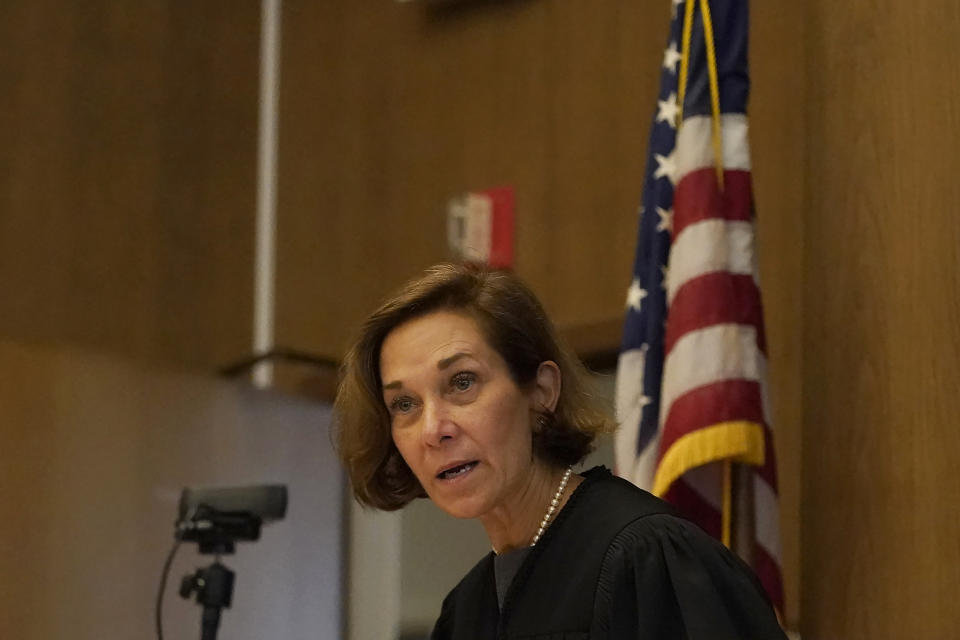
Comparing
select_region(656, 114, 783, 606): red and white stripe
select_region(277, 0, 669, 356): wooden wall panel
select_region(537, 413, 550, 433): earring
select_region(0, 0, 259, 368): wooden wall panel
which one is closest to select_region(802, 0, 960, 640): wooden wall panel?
select_region(656, 114, 783, 606): red and white stripe

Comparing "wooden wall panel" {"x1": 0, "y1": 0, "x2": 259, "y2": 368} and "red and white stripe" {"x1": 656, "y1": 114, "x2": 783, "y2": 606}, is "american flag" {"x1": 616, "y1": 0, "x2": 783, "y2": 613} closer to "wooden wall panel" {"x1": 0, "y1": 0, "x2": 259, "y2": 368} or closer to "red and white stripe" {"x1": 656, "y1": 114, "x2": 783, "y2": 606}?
"red and white stripe" {"x1": 656, "y1": 114, "x2": 783, "y2": 606}


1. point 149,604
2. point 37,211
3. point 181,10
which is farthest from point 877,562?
point 181,10

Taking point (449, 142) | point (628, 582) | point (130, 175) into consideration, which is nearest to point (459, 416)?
point (628, 582)

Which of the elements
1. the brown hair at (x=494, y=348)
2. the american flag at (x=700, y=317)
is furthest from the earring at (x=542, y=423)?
the american flag at (x=700, y=317)

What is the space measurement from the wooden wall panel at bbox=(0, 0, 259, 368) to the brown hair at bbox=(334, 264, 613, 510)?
2316mm

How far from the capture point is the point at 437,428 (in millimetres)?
2119

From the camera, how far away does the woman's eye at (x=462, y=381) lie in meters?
2.16

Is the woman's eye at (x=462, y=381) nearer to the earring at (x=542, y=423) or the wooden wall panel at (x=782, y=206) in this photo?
the earring at (x=542, y=423)

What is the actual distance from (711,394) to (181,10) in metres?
2.94

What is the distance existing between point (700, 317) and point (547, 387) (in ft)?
2.30

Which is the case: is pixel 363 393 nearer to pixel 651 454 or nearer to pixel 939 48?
pixel 651 454

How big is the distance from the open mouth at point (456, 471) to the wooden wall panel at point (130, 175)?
2.56 meters

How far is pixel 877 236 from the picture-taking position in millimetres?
2666

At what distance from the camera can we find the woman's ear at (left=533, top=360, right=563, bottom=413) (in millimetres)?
2244
